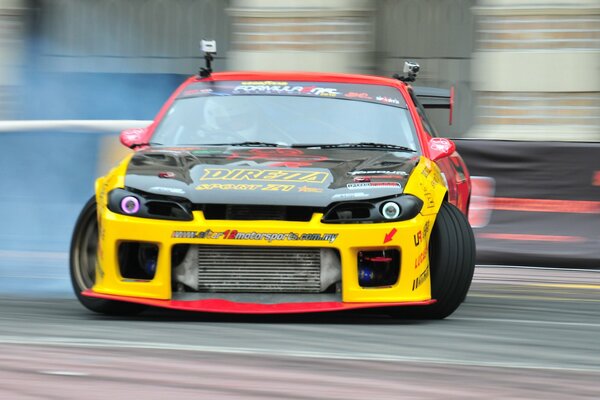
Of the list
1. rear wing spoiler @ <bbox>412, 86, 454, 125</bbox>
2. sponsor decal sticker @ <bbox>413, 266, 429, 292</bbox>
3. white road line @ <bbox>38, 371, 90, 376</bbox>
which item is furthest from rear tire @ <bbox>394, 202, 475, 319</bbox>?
rear wing spoiler @ <bbox>412, 86, 454, 125</bbox>

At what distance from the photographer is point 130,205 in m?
6.68

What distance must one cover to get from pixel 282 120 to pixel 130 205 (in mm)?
1514

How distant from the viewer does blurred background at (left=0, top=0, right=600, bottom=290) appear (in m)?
14.1

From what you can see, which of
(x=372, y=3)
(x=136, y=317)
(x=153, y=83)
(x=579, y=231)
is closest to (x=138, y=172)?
(x=136, y=317)

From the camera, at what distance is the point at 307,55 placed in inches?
644

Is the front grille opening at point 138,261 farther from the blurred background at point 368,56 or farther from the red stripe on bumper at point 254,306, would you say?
the blurred background at point 368,56

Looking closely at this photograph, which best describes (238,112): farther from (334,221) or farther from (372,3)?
(372,3)

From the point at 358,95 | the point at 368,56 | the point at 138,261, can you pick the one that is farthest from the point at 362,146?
the point at 368,56

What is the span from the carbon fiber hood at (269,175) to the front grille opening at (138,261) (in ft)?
1.01

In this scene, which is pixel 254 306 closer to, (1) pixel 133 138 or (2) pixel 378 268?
(2) pixel 378 268

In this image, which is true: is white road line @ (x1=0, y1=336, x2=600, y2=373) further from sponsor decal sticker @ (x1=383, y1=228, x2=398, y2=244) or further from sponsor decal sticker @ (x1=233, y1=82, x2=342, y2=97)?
sponsor decal sticker @ (x1=233, y1=82, x2=342, y2=97)

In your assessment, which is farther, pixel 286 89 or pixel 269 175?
pixel 286 89

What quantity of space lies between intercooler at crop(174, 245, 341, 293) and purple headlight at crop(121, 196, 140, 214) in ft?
1.12

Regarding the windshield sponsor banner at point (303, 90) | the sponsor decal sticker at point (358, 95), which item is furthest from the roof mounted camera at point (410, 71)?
the sponsor decal sticker at point (358, 95)
